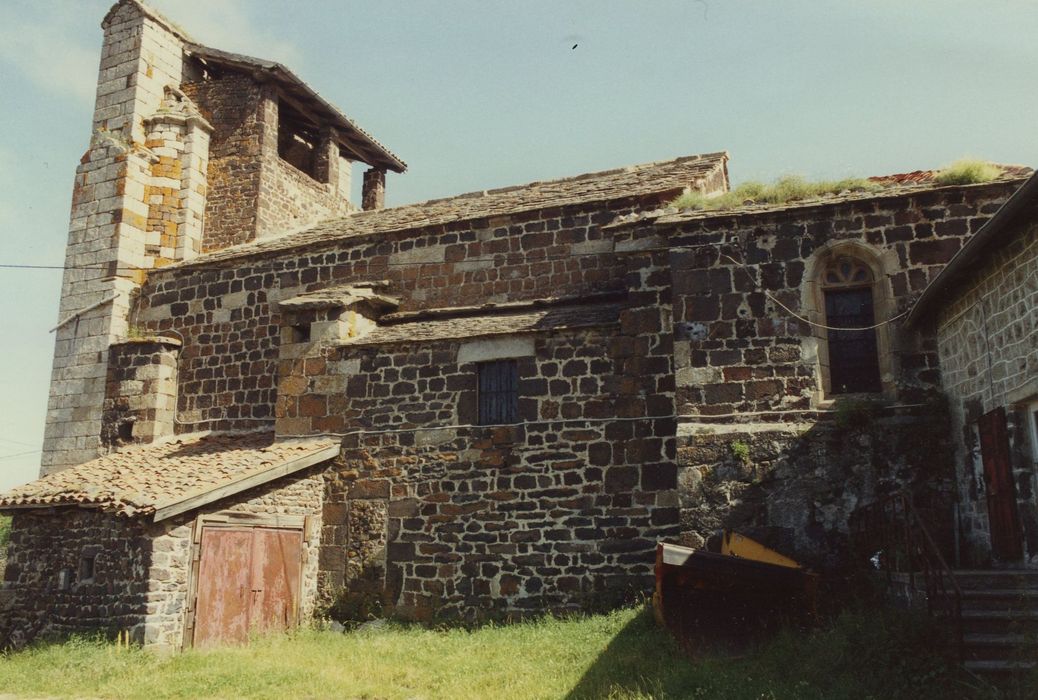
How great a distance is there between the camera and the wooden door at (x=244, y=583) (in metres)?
11.8

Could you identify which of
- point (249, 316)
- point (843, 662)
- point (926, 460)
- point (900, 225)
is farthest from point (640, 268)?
point (249, 316)

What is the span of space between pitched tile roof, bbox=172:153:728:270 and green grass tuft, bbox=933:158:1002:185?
4.25m

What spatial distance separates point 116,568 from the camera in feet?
38.0

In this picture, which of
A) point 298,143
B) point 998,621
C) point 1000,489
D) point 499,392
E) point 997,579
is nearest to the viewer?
point 998,621

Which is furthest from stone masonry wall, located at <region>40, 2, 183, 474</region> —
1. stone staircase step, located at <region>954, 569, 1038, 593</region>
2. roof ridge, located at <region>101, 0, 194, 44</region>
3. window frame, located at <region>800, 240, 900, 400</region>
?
stone staircase step, located at <region>954, 569, 1038, 593</region>

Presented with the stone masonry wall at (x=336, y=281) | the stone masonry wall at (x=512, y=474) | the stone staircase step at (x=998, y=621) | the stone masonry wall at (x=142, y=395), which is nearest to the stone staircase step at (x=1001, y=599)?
the stone staircase step at (x=998, y=621)

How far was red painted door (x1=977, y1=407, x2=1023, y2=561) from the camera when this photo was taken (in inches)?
341

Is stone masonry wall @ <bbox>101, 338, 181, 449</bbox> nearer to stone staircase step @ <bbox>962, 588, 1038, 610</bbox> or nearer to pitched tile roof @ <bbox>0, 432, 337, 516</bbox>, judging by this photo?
pitched tile roof @ <bbox>0, 432, 337, 516</bbox>

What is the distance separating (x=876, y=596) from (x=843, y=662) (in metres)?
1.87

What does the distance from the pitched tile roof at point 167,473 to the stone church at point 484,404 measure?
7 cm

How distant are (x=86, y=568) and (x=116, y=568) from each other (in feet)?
2.77

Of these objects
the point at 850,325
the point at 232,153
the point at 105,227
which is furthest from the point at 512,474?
the point at 232,153

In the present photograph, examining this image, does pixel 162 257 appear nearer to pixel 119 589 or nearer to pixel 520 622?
pixel 119 589

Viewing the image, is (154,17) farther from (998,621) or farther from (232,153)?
(998,621)
